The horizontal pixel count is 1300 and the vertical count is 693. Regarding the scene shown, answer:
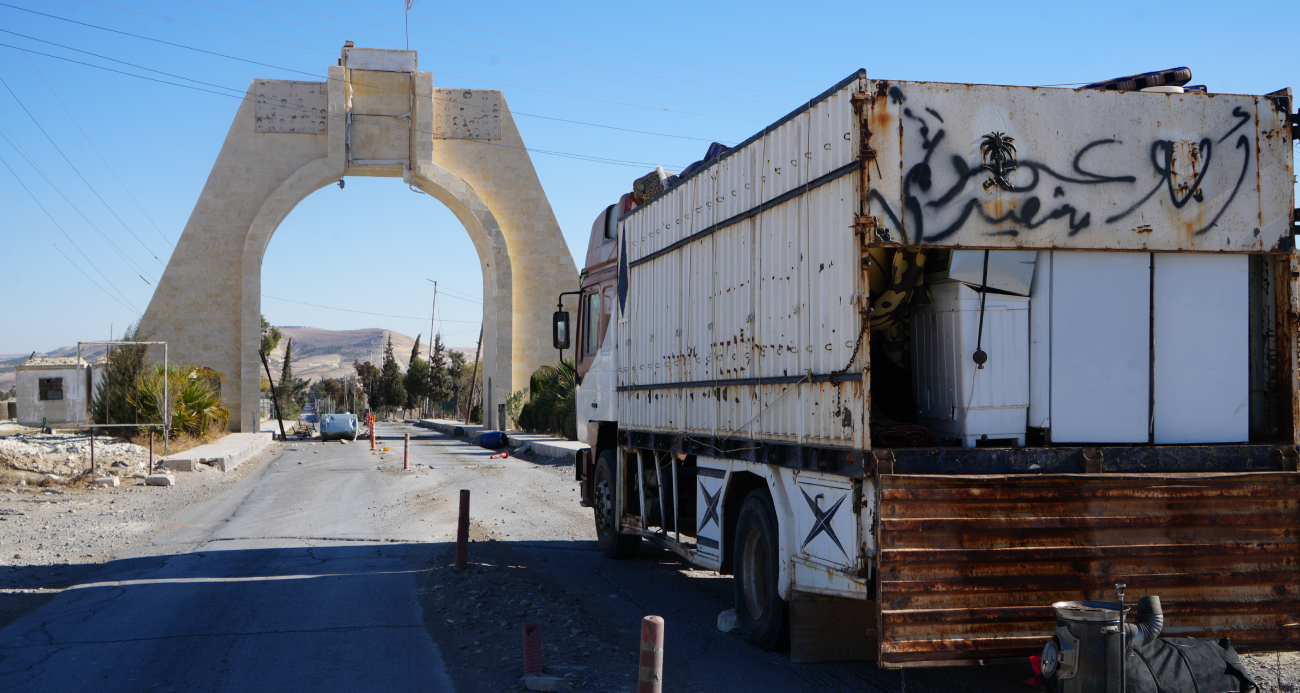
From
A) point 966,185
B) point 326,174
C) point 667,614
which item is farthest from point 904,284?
point 326,174

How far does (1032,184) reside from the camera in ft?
18.3

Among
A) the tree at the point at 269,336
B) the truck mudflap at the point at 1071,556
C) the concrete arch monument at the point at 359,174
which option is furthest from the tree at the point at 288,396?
the truck mudflap at the point at 1071,556

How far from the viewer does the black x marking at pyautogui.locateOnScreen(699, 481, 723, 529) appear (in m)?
7.52

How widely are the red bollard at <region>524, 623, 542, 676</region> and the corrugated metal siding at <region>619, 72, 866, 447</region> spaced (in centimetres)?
197

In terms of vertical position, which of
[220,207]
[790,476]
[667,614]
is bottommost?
[667,614]

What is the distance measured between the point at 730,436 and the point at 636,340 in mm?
2824

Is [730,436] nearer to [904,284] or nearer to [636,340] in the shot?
[904,284]

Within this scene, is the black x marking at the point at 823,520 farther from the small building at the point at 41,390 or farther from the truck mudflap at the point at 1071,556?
the small building at the point at 41,390

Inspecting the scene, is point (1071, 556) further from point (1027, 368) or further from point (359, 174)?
point (359, 174)

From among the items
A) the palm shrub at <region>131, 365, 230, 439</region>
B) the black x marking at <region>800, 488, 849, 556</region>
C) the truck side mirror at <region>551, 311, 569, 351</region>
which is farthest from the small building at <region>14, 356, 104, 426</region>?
the black x marking at <region>800, 488, 849, 556</region>

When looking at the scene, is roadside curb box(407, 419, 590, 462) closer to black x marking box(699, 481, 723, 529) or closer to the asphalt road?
the asphalt road

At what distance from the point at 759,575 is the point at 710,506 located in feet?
3.14

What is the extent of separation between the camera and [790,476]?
6211 mm

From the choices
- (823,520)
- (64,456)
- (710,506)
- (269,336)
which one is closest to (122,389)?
(64,456)
